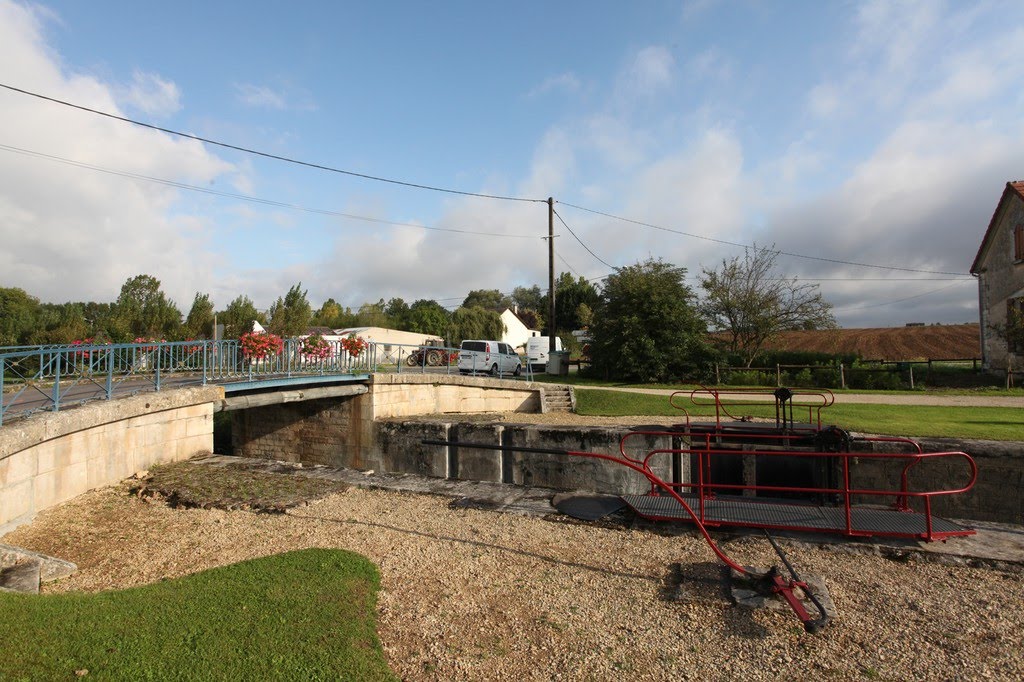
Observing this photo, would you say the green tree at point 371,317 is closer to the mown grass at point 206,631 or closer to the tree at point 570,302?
the tree at point 570,302

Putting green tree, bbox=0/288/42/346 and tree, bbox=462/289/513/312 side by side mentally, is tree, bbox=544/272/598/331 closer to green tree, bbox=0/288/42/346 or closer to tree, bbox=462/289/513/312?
tree, bbox=462/289/513/312

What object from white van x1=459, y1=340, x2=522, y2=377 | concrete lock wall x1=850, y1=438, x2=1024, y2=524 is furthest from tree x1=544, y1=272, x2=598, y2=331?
concrete lock wall x1=850, y1=438, x2=1024, y2=524

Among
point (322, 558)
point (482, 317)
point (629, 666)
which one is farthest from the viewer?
point (482, 317)

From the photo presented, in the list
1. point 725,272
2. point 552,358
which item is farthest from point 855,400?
point 552,358

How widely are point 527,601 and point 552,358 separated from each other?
24244 millimetres

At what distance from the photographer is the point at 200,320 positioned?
3412 cm

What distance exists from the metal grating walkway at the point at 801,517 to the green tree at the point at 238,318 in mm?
33593

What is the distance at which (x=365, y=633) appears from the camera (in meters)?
3.63

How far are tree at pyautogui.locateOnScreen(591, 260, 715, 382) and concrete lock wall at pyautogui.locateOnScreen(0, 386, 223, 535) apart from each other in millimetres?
18546

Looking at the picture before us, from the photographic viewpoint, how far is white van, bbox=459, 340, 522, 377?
23609 millimetres

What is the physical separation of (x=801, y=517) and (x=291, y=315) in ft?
129

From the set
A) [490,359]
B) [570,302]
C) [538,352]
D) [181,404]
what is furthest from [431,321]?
[181,404]

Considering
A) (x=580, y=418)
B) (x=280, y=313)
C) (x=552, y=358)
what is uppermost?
(x=280, y=313)

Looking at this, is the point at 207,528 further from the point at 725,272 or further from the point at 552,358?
the point at 725,272
